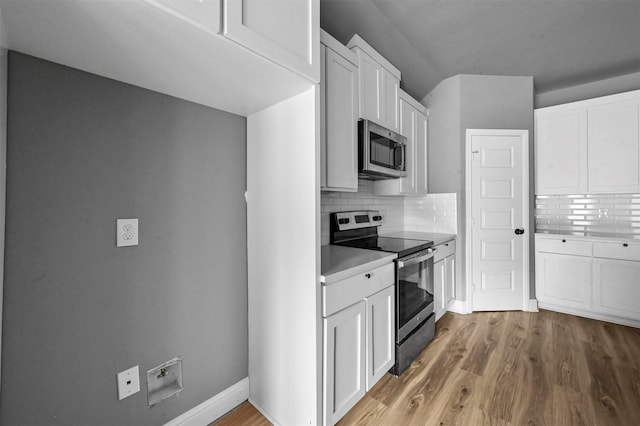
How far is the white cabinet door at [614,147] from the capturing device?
282 centimetres

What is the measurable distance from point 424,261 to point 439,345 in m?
0.76

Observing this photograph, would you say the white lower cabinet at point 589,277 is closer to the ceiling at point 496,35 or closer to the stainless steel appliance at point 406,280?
the stainless steel appliance at point 406,280

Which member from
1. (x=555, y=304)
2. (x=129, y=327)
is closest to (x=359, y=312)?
→ (x=129, y=327)

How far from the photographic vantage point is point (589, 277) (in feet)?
9.61

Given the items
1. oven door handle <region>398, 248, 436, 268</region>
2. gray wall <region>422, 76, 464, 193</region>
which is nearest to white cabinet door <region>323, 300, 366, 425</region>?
oven door handle <region>398, 248, 436, 268</region>

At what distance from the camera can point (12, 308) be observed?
0.98m

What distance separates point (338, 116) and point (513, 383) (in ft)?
7.09

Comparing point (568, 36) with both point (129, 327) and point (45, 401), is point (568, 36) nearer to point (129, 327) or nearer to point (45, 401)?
point (129, 327)

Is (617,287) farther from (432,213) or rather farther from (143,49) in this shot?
(143,49)

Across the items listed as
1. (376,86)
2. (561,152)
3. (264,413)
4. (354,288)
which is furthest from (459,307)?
(376,86)

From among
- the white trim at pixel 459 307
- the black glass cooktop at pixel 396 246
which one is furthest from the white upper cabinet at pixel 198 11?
the white trim at pixel 459 307

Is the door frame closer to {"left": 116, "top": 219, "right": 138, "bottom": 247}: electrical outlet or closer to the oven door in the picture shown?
the oven door

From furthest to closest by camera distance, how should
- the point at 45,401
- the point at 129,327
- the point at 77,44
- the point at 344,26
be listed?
the point at 344,26
the point at 129,327
the point at 45,401
the point at 77,44

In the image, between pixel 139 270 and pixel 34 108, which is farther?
pixel 139 270
